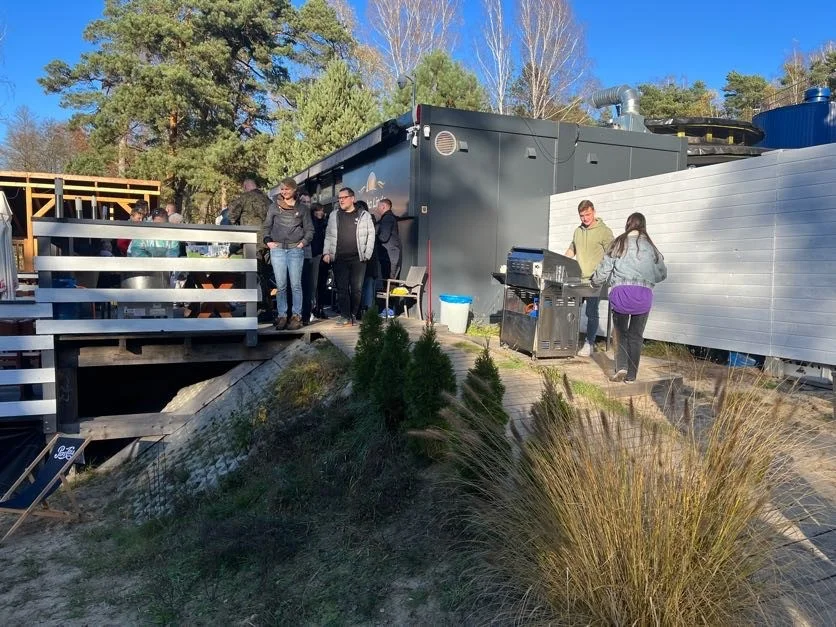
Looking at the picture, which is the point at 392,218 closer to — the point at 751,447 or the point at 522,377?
the point at 522,377

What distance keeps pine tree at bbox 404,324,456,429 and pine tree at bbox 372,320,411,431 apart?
245 millimetres

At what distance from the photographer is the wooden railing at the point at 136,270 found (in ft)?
21.3

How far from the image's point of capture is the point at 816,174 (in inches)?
253

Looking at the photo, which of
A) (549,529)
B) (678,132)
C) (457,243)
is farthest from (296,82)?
(549,529)

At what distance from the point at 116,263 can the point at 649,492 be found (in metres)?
6.00

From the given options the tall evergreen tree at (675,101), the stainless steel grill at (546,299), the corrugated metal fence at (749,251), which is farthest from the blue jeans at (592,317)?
the tall evergreen tree at (675,101)

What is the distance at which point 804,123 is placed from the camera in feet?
54.9

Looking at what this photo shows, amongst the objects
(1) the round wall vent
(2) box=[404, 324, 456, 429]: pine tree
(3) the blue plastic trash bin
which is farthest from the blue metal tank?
(2) box=[404, 324, 456, 429]: pine tree

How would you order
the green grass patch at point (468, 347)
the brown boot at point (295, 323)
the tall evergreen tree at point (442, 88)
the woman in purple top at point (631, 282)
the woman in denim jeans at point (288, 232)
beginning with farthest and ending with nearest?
the tall evergreen tree at point (442, 88)
the brown boot at point (295, 323)
the woman in denim jeans at point (288, 232)
the green grass patch at point (468, 347)
the woman in purple top at point (631, 282)

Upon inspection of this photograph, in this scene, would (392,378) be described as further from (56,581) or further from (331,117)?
(331,117)

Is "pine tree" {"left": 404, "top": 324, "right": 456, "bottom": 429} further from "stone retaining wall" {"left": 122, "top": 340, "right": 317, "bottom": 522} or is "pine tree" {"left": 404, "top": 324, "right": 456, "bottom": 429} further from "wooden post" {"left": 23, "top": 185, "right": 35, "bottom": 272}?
"wooden post" {"left": 23, "top": 185, "right": 35, "bottom": 272}

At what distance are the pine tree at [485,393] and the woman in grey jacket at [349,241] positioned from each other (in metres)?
4.16

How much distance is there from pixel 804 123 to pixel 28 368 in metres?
18.4

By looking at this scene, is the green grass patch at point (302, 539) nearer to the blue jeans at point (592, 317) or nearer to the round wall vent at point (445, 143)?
the blue jeans at point (592, 317)
